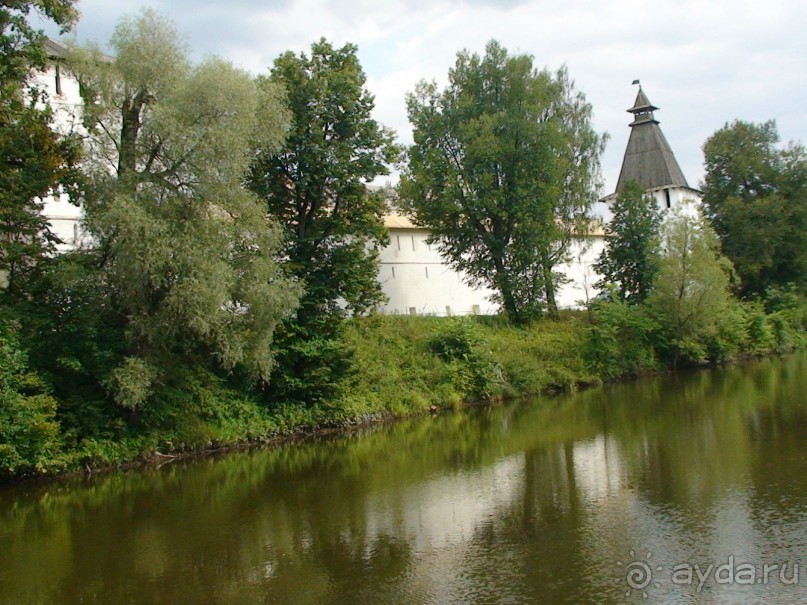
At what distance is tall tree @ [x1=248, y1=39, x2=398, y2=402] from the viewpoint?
77.8 feet

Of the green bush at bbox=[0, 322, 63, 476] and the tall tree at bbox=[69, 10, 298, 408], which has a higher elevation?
the tall tree at bbox=[69, 10, 298, 408]

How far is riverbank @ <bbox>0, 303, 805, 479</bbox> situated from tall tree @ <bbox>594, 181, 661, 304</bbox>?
2896 mm

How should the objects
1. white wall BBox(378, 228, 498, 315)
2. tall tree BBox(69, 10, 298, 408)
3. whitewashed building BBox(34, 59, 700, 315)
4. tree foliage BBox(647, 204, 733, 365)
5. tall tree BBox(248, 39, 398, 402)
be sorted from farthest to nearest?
white wall BBox(378, 228, 498, 315) < tree foliage BBox(647, 204, 733, 365) < whitewashed building BBox(34, 59, 700, 315) < tall tree BBox(248, 39, 398, 402) < tall tree BBox(69, 10, 298, 408)

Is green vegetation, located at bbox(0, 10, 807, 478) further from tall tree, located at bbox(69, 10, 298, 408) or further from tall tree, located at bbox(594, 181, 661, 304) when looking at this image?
tall tree, located at bbox(594, 181, 661, 304)

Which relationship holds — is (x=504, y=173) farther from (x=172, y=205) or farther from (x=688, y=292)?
(x=172, y=205)

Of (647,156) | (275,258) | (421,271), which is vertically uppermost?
(647,156)

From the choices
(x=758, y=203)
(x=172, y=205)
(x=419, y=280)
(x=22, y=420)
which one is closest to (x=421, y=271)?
(x=419, y=280)

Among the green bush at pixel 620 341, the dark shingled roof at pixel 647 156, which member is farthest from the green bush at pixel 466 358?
the dark shingled roof at pixel 647 156

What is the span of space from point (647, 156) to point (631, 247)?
19457 millimetres

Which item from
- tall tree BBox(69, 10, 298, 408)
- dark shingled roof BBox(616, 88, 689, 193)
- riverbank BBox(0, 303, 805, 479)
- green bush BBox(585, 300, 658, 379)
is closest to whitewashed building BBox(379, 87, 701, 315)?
green bush BBox(585, 300, 658, 379)

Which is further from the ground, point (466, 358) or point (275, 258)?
point (275, 258)

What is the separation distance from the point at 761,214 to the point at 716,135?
629cm

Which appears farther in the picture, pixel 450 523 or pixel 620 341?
pixel 620 341

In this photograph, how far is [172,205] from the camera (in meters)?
19.1
